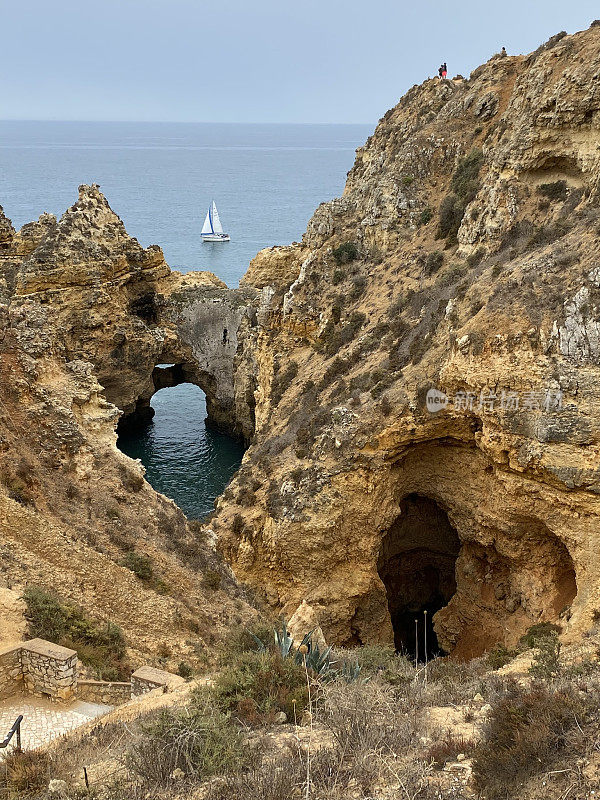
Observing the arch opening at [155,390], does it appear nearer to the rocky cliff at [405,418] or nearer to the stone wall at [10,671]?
the rocky cliff at [405,418]

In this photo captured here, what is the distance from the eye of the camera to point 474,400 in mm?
20125

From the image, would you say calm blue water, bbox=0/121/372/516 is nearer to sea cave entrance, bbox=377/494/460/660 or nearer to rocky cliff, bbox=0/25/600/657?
rocky cliff, bbox=0/25/600/657

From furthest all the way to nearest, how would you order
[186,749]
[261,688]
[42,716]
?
[42,716] < [261,688] < [186,749]

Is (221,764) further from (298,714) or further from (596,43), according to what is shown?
(596,43)

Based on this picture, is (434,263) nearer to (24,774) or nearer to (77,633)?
(77,633)

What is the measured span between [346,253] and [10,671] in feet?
77.1

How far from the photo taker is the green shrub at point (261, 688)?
32.3 ft

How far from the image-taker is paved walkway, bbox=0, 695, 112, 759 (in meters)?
10.5

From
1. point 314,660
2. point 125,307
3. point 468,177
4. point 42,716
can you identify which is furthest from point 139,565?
point 125,307

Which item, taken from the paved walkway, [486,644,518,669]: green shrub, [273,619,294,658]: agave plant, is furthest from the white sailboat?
the paved walkway

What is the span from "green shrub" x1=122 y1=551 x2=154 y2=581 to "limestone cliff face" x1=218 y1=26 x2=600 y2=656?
226 inches

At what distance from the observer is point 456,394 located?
20703 mm

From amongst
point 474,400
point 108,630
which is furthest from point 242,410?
point 108,630

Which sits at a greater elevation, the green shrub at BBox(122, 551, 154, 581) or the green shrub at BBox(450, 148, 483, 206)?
the green shrub at BBox(450, 148, 483, 206)
